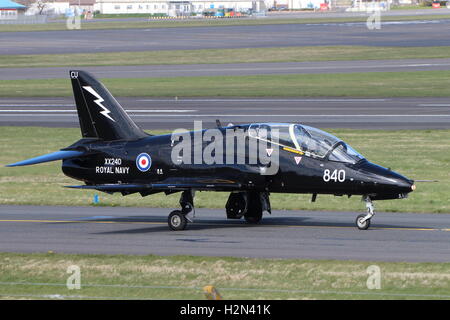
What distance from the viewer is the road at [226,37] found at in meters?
98.9

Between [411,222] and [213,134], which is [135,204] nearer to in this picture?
[213,134]

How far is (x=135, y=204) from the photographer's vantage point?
95.9 feet

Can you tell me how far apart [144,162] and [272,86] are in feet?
136

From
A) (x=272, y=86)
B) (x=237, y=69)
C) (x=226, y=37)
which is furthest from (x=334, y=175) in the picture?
(x=226, y=37)

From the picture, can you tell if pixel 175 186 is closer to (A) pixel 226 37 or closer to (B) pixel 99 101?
(B) pixel 99 101

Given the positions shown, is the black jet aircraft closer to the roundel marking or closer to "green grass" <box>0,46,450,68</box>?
the roundel marking

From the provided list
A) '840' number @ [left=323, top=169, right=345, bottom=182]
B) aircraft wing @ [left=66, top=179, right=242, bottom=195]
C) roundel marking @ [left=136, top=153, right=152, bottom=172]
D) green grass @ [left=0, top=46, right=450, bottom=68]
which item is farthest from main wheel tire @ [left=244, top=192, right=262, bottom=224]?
green grass @ [left=0, top=46, right=450, bottom=68]

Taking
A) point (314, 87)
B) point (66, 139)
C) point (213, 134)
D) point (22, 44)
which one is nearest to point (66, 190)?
point (213, 134)

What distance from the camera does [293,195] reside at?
30.2 m

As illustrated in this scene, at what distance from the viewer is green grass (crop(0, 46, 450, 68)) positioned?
277 feet

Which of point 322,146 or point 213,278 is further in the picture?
point 322,146

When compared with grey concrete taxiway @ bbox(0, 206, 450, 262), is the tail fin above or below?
above

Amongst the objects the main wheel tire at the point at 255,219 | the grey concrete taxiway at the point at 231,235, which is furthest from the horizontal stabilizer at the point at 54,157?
the main wheel tire at the point at 255,219

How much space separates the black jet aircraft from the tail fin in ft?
0.10
